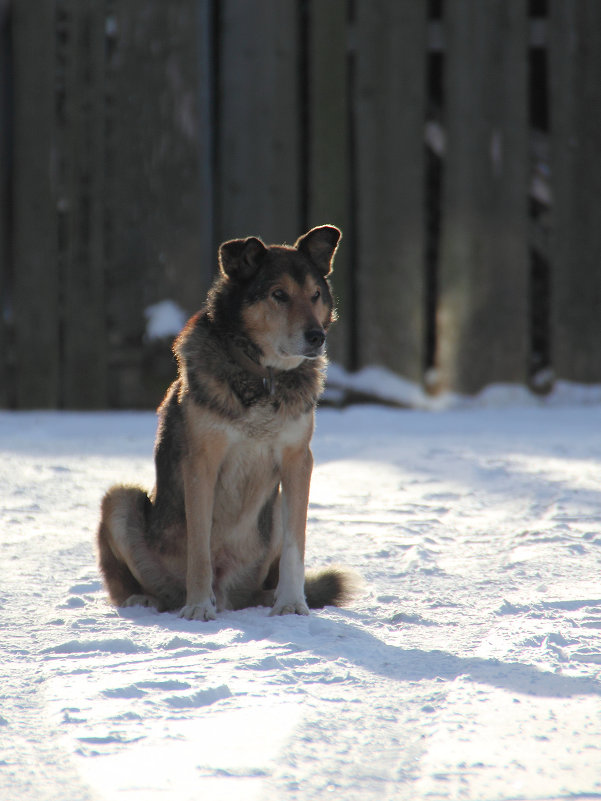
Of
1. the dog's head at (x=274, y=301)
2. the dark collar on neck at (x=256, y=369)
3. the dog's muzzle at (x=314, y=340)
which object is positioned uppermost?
the dog's head at (x=274, y=301)

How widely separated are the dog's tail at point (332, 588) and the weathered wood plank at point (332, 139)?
401 cm

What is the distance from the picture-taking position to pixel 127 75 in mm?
7547

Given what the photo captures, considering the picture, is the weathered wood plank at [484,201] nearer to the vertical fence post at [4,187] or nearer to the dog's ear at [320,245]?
the vertical fence post at [4,187]

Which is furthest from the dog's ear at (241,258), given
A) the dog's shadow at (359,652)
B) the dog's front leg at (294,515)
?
the dog's shadow at (359,652)

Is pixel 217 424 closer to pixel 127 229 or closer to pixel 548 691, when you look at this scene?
pixel 548 691

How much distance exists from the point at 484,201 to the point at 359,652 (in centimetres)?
526

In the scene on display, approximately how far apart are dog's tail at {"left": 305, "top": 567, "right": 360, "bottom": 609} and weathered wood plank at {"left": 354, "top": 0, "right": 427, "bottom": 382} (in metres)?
4.06

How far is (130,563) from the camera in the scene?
12.4 ft

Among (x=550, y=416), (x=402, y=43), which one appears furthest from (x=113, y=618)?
(x=402, y=43)

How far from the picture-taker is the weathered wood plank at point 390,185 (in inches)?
297

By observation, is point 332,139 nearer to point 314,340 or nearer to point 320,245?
point 320,245

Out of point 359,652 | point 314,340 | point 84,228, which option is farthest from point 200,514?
point 84,228

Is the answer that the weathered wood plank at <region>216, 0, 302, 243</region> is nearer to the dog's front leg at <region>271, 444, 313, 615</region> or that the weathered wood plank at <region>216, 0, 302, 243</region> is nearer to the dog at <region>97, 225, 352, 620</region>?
the dog at <region>97, 225, 352, 620</region>

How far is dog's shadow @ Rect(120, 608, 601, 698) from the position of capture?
8.84 ft
